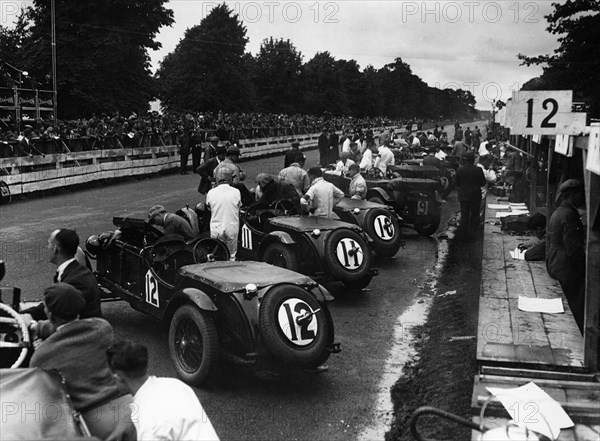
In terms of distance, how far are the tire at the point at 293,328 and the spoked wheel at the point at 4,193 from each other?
13.8m

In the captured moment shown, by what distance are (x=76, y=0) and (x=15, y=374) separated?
4281cm

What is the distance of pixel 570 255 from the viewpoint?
26.0ft

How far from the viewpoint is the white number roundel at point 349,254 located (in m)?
9.95

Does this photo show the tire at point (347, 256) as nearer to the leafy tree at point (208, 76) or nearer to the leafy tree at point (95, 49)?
the leafy tree at point (95, 49)

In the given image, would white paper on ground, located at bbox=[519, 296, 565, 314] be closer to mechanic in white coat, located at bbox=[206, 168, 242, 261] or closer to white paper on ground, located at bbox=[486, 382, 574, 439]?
white paper on ground, located at bbox=[486, 382, 574, 439]

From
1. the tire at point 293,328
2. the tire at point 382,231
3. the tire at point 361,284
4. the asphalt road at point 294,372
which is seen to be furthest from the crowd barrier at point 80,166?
the tire at point 293,328

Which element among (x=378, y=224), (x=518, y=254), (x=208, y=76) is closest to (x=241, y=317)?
(x=518, y=254)

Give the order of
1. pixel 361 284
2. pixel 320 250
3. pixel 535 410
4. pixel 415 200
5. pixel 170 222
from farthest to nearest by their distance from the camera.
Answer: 1. pixel 415 200
2. pixel 361 284
3. pixel 320 250
4. pixel 170 222
5. pixel 535 410

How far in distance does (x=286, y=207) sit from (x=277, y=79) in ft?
238

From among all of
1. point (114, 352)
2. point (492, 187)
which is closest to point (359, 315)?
point (114, 352)

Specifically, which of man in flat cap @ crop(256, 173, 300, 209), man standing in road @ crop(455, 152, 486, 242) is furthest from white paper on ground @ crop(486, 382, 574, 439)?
man standing in road @ crop(455, 152, 486, 242)

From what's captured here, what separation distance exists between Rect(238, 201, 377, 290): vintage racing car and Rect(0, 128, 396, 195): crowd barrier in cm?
1125

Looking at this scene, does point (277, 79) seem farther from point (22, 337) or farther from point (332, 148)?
point (22, 337)

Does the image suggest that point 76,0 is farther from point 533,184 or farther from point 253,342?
point 253,342
